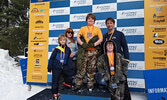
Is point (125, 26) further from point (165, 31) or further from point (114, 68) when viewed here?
point (114, 68)

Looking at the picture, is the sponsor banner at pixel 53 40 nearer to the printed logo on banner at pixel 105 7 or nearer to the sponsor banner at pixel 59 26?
the sponsor banner at pixel 59 26

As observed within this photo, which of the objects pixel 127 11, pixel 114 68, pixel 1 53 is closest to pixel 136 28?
pixel 127 11

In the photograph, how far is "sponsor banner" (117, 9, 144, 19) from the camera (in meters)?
2.82

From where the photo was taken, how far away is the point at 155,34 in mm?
2729

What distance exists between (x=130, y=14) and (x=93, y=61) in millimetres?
1683

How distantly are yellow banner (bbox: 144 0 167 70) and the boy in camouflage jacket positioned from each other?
1134mm

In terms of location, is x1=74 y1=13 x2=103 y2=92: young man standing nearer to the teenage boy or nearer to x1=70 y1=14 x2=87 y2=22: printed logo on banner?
the teenage boy

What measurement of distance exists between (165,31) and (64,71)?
101 inches

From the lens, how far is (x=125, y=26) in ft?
9.48

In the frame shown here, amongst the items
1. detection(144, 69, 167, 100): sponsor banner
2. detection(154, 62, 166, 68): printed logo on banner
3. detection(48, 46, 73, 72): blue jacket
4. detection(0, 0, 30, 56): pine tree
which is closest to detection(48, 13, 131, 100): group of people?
detection(48, 46, 73, 72): blue jacket

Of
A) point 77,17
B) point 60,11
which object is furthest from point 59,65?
point 60,11

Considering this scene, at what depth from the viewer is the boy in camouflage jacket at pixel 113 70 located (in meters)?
1.94

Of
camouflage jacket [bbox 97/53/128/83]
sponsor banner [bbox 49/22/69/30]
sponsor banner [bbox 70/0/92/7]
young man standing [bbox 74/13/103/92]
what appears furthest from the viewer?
sponsor banner [bbox 49/22/69/30]

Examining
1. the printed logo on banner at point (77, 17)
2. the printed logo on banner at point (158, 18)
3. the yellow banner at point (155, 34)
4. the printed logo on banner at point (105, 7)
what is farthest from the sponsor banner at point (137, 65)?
the printed logo on banner at point (77, 17)
